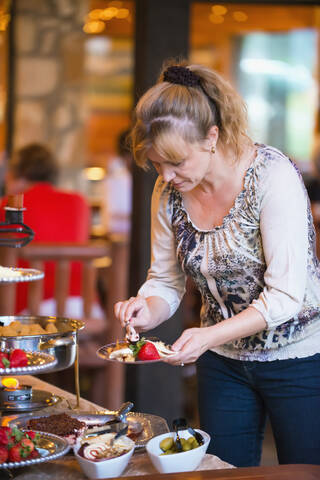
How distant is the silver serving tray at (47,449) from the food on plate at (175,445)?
0.20 metres

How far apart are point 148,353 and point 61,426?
0.28m

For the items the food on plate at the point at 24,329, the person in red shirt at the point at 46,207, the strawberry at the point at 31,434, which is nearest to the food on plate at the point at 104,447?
the strawberry at the point at 31,434

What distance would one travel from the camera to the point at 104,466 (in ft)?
4.98

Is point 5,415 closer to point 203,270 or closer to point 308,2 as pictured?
point 203,270

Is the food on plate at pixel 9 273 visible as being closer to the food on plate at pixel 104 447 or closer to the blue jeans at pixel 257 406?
the food on plate at pixel 104 447

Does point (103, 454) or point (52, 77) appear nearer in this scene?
point (103, 454)

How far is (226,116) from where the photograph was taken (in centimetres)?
180

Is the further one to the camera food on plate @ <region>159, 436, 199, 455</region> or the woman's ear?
the woman's ear

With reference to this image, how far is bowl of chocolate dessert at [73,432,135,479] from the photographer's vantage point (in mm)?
1522

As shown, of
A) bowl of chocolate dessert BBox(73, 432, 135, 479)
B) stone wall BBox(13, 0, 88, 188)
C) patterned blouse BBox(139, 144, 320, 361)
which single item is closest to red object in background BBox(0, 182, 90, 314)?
patterned blouse BBox(139, 144, 320, 361)

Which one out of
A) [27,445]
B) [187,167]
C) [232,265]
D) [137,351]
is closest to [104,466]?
[27,445]

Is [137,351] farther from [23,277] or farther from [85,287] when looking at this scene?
[85,287]

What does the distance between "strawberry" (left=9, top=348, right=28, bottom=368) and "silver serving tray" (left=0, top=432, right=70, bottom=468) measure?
6.8 inches

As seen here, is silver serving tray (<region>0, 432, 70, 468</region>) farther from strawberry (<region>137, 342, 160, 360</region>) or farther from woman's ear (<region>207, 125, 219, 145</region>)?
woman's ear (<region>207, 125, 219, 145</region>)
